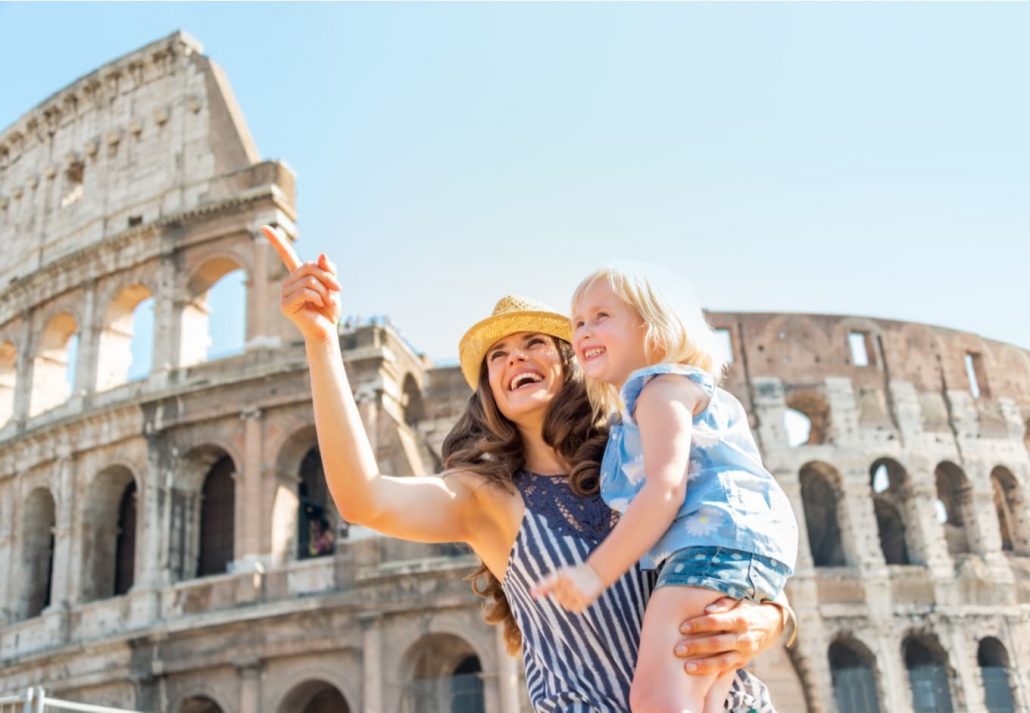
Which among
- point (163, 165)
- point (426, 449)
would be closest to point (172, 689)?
point (426, 449)

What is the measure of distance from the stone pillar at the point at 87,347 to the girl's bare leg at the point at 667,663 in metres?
19.9

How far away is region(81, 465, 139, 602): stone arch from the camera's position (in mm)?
19094

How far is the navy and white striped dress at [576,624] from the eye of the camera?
247cm

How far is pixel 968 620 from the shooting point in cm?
1941

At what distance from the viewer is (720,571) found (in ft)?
7.45

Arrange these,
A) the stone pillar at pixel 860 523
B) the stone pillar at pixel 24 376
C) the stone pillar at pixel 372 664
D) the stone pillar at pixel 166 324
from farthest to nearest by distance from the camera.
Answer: the stone pillar at pixel 24 376 → the stone pillar at pixel 166 324 → the stone pillar at pixel 860 523 → the stone pillar at pixel 372 664

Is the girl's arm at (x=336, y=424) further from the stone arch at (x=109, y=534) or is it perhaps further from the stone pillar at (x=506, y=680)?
the stone arch at (x=109, y=534)

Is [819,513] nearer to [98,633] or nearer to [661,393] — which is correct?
[98,633]

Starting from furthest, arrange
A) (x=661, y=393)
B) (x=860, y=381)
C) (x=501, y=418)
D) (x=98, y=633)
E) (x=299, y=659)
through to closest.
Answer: (x=860, y=381)
(x=98, y=633)
(x=299, y=659)
(x=501, y=418)
(x=661, y=393)

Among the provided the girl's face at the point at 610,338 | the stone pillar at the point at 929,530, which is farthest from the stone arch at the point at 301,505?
the girl's face at the point at 610,338

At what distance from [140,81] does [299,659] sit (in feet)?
43.8

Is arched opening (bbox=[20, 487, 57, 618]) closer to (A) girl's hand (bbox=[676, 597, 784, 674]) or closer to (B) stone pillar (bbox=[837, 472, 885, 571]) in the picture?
(B) stone pillar (bbox=[837, 472, 885, 571])

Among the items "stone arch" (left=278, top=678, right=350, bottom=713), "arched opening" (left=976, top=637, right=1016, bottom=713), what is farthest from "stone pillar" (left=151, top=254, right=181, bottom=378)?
"arched opening" (left=976, top=637, right=1016, bottom=713)

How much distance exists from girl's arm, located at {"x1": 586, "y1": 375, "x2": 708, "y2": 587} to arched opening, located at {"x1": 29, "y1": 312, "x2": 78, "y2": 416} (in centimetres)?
2158
